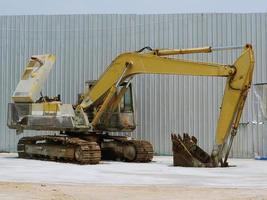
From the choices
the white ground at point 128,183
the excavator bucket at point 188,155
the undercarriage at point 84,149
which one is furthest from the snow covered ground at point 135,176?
the undercarriage at point 84,149

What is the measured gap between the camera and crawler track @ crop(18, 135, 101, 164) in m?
22.2

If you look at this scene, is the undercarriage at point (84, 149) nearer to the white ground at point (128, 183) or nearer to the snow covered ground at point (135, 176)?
the snow covered ground at point (135, 176)

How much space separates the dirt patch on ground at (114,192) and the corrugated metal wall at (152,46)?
14788 millimetres

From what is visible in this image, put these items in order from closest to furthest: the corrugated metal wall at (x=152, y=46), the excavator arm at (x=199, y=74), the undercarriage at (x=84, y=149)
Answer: the excavator arm at (x=199, y=74) < the undercarriage at (x=84, y=149) < the corrugated metal wall at (x=152, y=46)

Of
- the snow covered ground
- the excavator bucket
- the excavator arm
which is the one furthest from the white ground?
the excavator arm

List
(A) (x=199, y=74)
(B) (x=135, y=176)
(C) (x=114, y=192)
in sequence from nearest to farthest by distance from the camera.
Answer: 1. (C) (x=114, y=192)
2. (B) (x=135, y=176)
3. (A) (x=199, y=74)

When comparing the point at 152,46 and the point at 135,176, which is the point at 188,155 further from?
the point at 152,46

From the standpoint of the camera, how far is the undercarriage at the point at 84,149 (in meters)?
22.4

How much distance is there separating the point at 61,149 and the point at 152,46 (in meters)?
8.79

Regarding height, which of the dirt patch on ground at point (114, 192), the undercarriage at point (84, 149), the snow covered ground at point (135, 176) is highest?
the undercarriage at point (84, 149)

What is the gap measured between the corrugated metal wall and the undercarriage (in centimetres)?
466

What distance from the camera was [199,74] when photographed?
72.7 feet

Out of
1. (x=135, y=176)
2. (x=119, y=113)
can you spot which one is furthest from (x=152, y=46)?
(x=135, y=176)

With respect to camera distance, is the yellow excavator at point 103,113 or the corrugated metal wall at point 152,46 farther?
the corrugated metal wall at point 152,46
